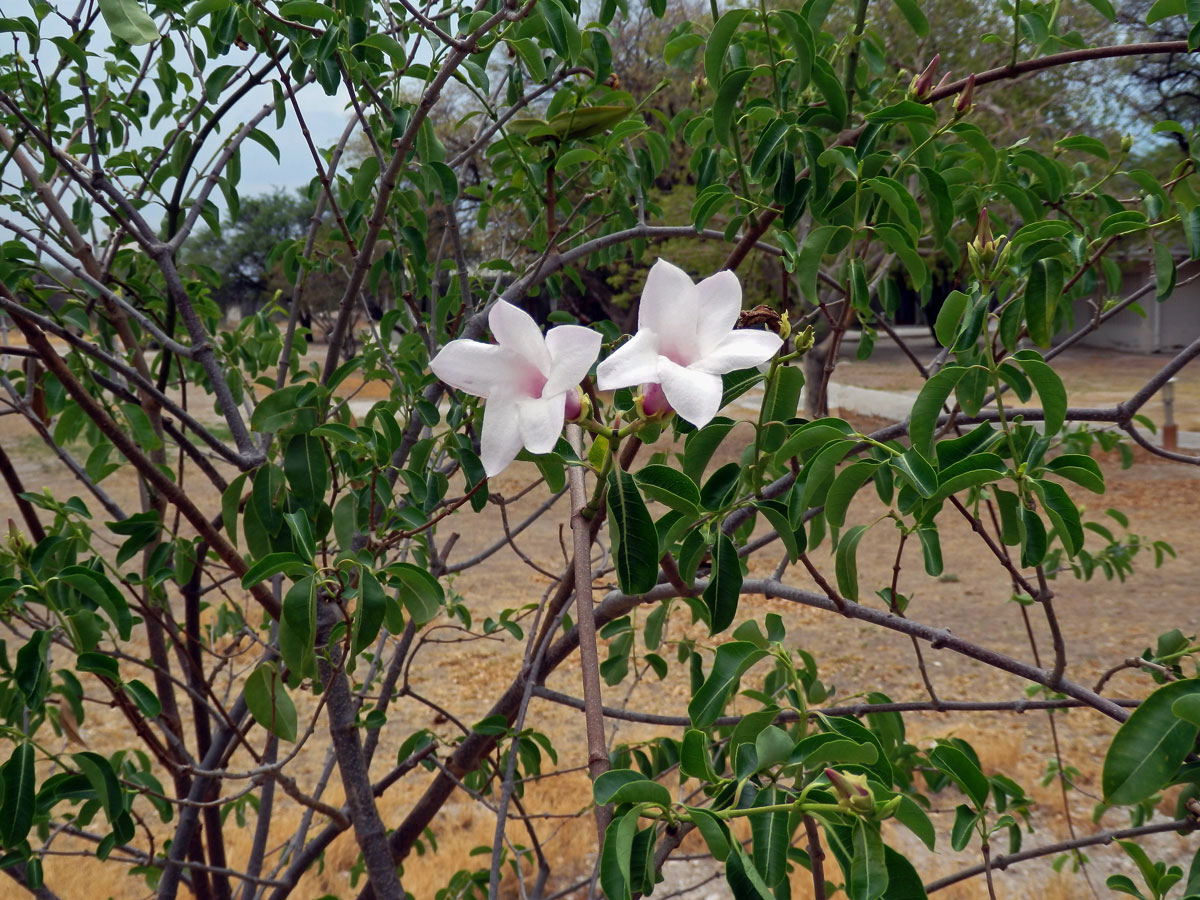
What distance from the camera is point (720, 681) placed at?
2.42ft

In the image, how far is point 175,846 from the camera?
62.8 inches

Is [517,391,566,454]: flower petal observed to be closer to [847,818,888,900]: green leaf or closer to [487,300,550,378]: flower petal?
[487,300,550,378]: flower petal

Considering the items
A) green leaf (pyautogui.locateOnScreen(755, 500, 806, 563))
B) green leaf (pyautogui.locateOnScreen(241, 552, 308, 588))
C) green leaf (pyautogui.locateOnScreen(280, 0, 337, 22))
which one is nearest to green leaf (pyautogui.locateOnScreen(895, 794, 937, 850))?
green leaf (pyautogui.locateOnScreen(755, 500, 806, 563))

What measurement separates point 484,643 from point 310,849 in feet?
9.80

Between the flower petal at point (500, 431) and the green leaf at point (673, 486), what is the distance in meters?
0.17

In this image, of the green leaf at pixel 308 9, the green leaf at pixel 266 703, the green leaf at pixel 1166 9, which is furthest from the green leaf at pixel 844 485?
the green leaf at pixel 308 9

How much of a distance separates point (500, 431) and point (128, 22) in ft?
1.73

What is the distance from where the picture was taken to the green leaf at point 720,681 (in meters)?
0.72

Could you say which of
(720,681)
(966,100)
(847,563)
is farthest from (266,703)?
(966,100)

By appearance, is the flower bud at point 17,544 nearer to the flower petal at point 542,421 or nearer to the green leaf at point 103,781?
the green leaf at point 103,781

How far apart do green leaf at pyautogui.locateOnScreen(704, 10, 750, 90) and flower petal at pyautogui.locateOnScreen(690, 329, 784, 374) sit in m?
0.54

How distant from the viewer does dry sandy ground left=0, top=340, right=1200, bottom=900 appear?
2658 mm

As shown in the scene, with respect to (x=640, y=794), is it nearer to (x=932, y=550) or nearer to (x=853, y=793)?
(x=853, y=793)

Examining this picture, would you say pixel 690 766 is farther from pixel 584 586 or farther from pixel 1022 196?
pixel 1022 196
